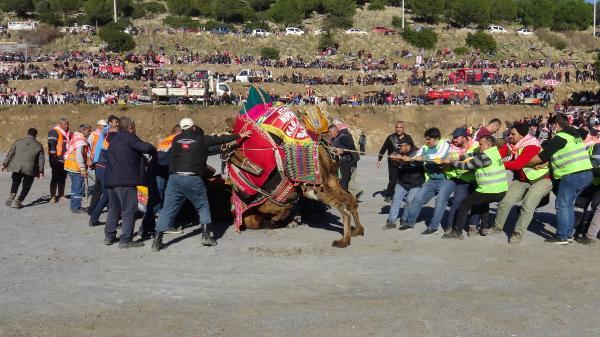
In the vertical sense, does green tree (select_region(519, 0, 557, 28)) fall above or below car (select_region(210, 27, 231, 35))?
above

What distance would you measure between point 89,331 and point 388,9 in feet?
305

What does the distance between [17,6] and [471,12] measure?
188ft

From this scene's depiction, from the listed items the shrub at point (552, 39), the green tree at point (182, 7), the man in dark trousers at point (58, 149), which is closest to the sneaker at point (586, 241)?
the man in dark trousers at point (58, 149)

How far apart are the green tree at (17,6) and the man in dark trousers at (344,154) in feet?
260

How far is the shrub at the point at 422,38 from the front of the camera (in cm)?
7069

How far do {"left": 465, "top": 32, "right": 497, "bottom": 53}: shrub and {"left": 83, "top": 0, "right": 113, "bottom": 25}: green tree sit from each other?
42300 mm

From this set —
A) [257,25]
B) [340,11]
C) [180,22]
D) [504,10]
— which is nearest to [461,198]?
[257,25]

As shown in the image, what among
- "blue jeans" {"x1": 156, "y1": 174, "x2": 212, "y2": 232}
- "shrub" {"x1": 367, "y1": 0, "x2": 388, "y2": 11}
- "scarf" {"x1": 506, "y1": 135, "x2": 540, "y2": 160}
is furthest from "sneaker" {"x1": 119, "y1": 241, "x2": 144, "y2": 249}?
"shrub" {"x1": 367, "y1": 0, "x2": 388, "y2": 11}

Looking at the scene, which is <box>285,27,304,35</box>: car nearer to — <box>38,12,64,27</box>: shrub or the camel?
<box>38,12,64,27</box>: shrub

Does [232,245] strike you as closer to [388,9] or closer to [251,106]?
[251,106]

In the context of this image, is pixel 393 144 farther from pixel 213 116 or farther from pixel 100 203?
pixel 213 116

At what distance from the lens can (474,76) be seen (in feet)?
181

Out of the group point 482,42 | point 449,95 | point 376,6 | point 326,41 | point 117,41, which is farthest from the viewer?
point 376,6

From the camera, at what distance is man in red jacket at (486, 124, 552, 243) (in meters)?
11.1
